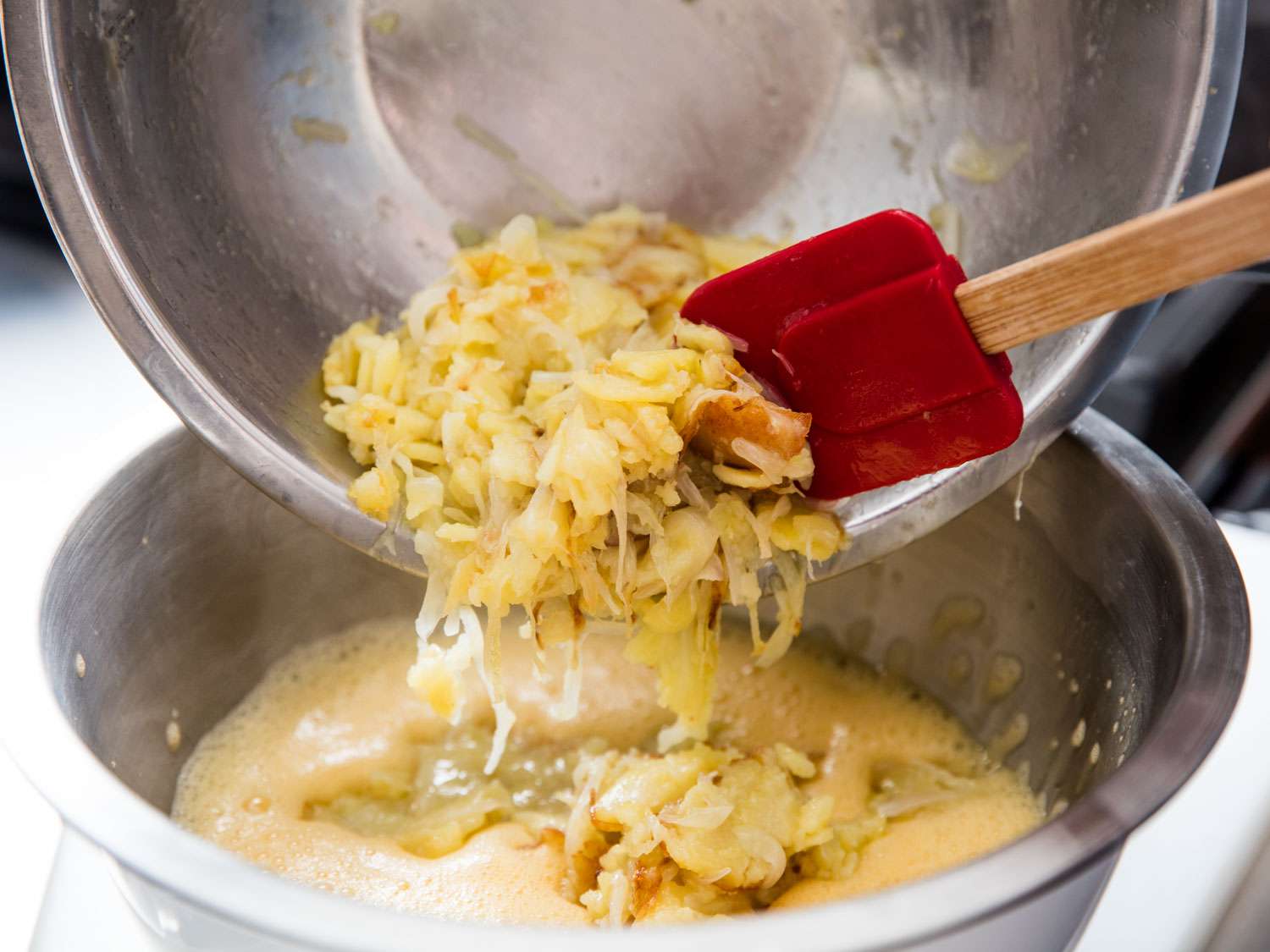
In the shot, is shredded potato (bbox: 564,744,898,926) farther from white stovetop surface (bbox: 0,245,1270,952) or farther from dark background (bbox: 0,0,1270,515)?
dark background (bbox: 0,0,1270,515)

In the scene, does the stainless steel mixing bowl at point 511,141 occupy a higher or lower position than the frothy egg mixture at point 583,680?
higher

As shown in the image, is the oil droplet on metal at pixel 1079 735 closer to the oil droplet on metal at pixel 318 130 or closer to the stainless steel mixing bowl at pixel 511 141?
the stainless steel mixing bowl at pixel 511 141

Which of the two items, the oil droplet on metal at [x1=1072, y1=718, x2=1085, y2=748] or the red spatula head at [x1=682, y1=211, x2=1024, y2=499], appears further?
the oil droplet on metal at [x1=1072, y1=718, x2=1085, y2=748]

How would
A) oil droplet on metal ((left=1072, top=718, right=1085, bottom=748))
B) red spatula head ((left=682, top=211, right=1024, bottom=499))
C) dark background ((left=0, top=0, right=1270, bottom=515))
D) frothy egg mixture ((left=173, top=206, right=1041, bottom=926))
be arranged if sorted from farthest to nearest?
dark background ((left=0, top=0, right=1270, bottom=515)) → oil droplet on metal ((left=1072, top=718, right=1085, bottom=748)) → frothy egg mixture ((left=173, top=206, right=1041, bottom=926)) → red spatula head ((left=682, top=211, right=1024, bottom=499))

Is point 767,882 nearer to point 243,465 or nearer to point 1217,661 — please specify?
point 1217,661

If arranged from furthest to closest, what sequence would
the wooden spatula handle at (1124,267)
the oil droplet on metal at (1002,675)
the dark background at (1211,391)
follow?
the dark background at (1211,391)
the oil droplet on metal at (1002,675)
the wooden spatula handle at (1124,267)

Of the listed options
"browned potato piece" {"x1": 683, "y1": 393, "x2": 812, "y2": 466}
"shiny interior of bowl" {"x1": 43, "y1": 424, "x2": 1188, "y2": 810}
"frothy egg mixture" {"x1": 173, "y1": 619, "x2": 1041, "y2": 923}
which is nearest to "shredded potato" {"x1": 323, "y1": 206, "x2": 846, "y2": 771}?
"browned potato piece" {"x1": 683, "y1": 393, "x2": 812, "y2": 466}

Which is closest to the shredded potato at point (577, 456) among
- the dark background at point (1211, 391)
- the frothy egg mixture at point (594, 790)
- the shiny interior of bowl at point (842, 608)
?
the frothy egg mixture at point (594, 790)
